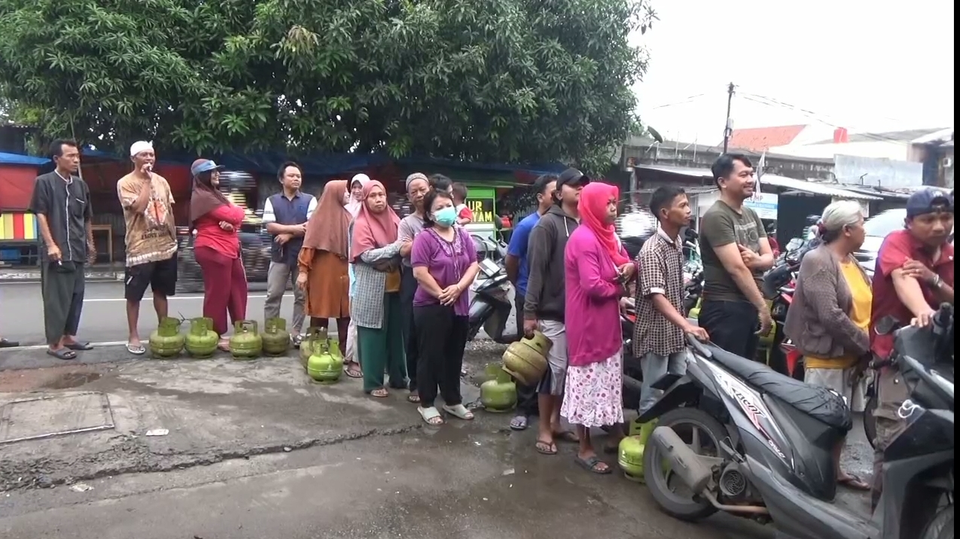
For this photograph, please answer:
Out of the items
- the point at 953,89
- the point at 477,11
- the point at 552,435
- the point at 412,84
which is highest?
the point at 477,11

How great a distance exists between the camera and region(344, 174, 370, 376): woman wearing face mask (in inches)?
213

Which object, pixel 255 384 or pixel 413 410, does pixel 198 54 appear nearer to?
pixel 255 384

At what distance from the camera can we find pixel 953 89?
92.4 inches

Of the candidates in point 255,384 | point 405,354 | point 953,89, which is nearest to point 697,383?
point 953,89

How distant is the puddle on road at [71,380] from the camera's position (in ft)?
17.0

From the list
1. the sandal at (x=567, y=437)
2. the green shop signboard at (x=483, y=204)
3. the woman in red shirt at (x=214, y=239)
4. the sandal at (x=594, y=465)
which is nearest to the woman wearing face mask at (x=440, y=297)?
the sandal at (x=567, y=437)

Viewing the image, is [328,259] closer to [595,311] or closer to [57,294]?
[57,294]

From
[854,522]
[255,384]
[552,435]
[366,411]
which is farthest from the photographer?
[255,384]

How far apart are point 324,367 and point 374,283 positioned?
2.55 feet

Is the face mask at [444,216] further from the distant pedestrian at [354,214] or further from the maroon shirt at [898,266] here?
the maroon shirt at [898,266]

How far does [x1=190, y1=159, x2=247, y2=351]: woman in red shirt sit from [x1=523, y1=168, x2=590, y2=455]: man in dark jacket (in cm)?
298

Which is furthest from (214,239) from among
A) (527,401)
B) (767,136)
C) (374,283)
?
(767,136)

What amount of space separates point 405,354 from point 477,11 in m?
8.15

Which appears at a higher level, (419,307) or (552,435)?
(419,307)
